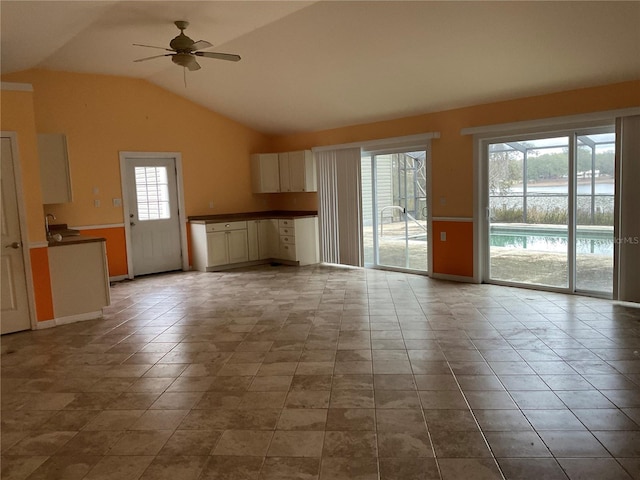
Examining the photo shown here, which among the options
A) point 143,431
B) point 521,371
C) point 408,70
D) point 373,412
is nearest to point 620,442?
point 521,371

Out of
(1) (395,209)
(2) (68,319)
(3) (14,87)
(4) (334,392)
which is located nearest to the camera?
(4) (334,392)

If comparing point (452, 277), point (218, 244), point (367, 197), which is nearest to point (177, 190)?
point (218, 244)

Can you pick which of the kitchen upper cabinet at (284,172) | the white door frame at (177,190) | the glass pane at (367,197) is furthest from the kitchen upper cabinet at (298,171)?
the white door frame at (177,190)

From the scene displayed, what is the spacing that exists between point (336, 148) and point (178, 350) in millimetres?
4630

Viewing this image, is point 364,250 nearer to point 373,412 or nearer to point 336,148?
point 336,148

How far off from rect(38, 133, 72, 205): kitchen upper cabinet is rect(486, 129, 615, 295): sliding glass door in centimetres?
531

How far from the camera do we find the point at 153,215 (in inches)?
306

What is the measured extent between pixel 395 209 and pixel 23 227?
478 centimetres

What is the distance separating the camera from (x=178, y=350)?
13.5 feet

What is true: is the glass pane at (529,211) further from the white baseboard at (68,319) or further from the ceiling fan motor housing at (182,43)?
the white baseboard at (68,319)

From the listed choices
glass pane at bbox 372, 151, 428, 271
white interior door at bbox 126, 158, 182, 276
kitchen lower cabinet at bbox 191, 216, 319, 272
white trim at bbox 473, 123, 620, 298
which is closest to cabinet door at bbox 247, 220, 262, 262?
kitchen lower cabinet at bbox 191, 216, 319, 272

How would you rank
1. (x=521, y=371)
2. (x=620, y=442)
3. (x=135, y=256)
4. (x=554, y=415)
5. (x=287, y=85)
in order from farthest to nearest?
(x=135, y=256) < (x=287, y=85) < (x=521, y=371) < (x=554, y=415) < (x=620, y=442)

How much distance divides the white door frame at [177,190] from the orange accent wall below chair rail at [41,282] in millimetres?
2575

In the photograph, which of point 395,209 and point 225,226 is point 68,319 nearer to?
point 225,226
